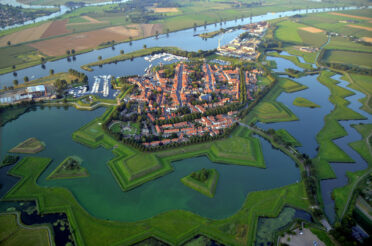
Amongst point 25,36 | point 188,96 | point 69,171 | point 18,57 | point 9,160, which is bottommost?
point 69,171

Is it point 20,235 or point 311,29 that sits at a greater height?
point 311,29

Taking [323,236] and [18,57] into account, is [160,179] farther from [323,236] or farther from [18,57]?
[18,57]

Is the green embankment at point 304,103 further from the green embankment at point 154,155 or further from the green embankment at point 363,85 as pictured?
the green embankment at point 154,155

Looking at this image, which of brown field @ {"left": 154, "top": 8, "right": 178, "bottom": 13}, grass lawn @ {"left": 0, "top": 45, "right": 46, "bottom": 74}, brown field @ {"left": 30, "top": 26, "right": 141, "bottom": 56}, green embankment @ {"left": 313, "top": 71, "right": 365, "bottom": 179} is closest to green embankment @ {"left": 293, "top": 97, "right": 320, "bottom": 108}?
green embankment @ {"left": 313, "top": 71, "right": 365, "bottom": 179}

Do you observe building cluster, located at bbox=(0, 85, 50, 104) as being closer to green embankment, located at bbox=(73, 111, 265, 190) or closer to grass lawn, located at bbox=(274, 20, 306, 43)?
green embankment, located at bbox=(73, 111, 265, 190)

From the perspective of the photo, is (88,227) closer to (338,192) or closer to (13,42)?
(338,192)

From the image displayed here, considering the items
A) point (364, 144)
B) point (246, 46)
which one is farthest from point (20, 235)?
point (246, 46)

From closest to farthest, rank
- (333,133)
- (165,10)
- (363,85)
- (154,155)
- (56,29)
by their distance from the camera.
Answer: (154,155), (333,133), (363,85), (56,29), (165,10)
